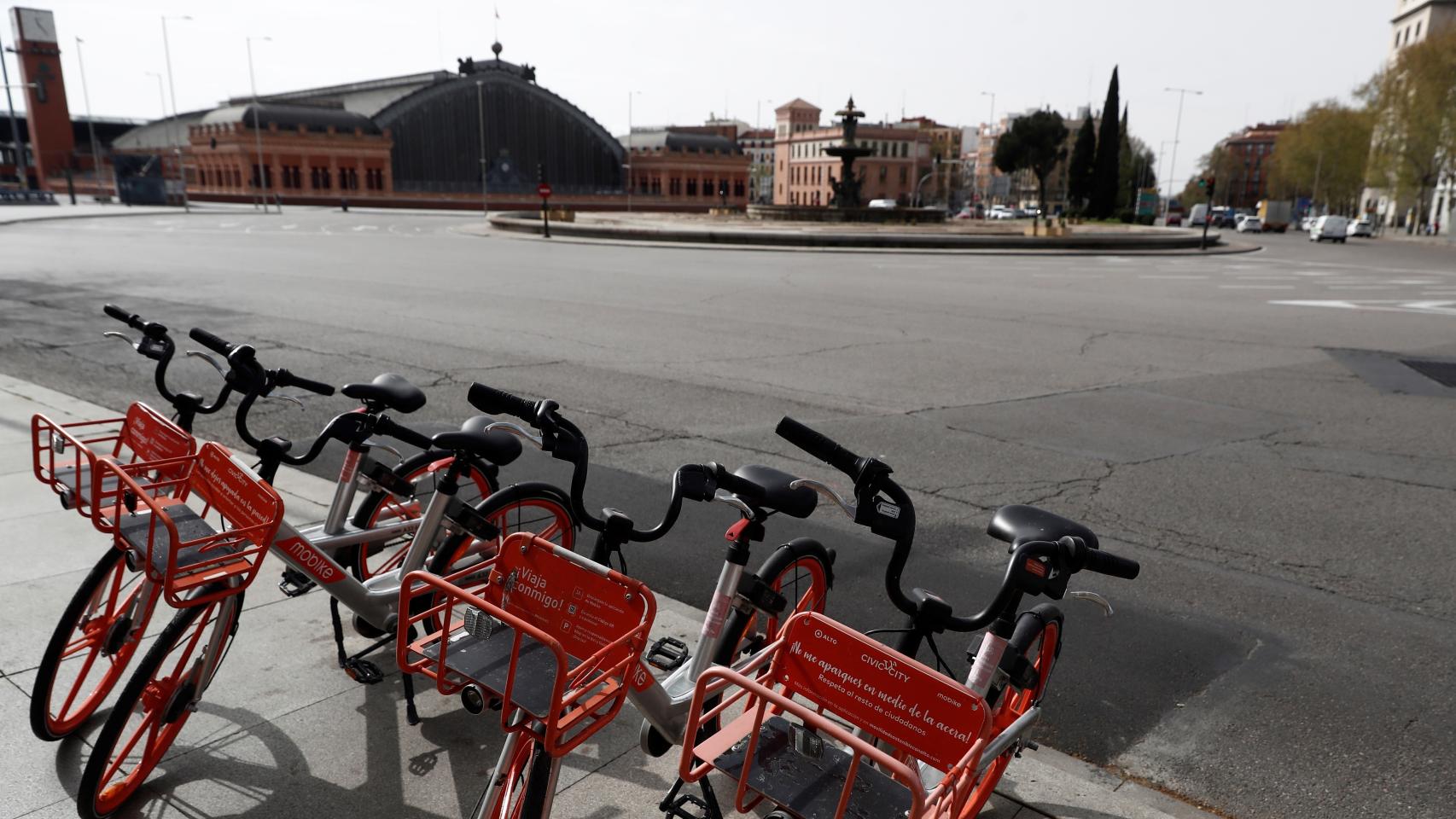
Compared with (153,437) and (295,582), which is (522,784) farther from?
(153,437)

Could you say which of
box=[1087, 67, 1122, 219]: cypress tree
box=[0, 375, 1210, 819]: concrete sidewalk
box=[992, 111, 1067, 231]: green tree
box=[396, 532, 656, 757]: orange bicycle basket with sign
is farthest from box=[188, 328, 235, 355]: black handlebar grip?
box=[992, 111, 1067, 231]: green tree

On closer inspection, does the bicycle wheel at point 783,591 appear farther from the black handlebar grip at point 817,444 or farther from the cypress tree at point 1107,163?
the cypress tree at point 1107,163

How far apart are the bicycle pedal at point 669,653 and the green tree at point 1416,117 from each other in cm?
7572

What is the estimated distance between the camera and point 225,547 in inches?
115

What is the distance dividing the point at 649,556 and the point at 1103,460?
3.96 metres

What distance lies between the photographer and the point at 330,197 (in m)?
85.2

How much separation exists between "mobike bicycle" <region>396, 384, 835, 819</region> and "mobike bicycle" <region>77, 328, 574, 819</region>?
0.60 meters

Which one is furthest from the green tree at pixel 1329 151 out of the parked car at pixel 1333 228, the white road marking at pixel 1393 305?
the white road marking at pixel 1393 305

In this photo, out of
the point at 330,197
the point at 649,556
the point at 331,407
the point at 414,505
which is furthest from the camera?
the point at 330,197

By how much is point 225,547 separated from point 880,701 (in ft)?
6.78

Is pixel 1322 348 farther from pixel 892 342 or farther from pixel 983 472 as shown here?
pixel 983 472

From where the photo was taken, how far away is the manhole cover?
1084 cm

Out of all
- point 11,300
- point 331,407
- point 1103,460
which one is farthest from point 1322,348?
point 11,300

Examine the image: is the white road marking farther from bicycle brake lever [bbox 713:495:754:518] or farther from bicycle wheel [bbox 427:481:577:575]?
bicycle brake lever [bbox 713:495:754:518]
